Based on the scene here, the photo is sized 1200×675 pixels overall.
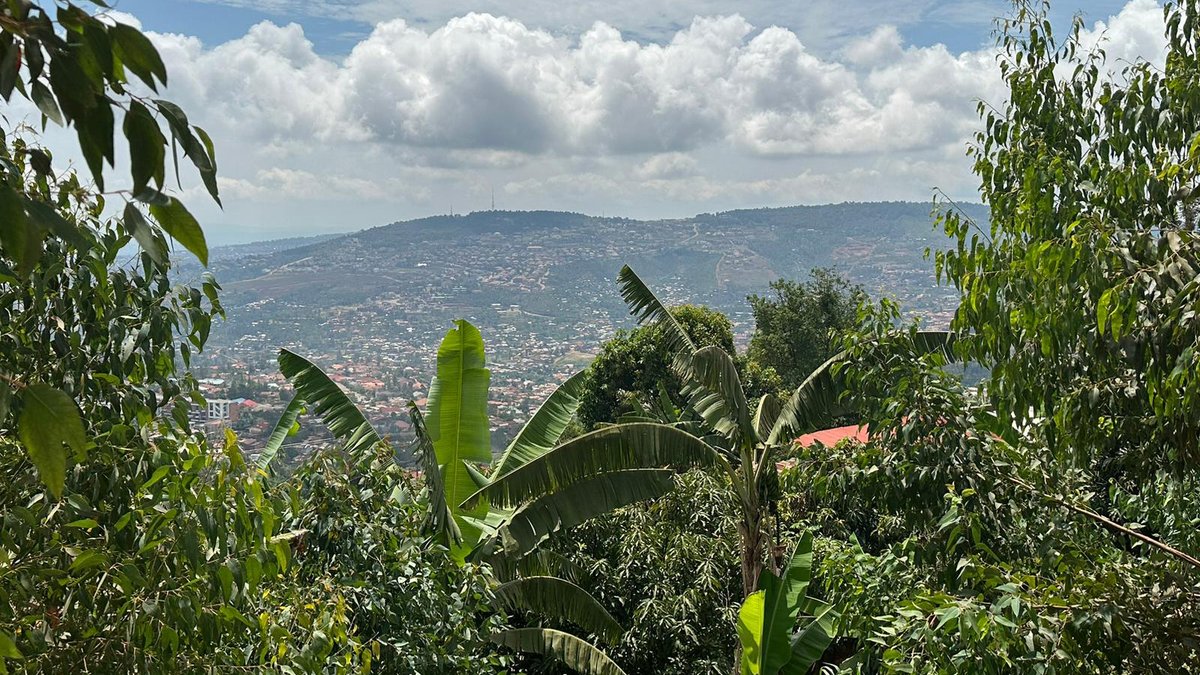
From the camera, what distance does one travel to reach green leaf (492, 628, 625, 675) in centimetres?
971

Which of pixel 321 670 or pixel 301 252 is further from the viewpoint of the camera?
pixel 301 252

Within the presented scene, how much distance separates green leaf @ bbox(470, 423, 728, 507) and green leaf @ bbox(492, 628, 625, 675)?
1.59 m

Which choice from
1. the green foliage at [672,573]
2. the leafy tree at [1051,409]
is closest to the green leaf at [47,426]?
the leafy tree at [1051,409]

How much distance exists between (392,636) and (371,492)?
0.81m

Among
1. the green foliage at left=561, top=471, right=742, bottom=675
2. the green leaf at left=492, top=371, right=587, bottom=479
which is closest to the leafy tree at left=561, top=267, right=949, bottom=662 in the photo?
the green foliage at left=561, top=471, right=742, bottom=675

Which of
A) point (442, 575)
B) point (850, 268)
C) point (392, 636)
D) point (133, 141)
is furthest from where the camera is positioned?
point (850, 268)

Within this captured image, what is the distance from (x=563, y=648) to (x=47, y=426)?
919cm

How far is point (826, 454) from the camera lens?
4.99 metres

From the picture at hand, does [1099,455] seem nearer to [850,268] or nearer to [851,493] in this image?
[851,493]

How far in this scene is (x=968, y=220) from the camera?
14.7ft

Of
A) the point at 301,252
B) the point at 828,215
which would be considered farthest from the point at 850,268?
the point at 301,252

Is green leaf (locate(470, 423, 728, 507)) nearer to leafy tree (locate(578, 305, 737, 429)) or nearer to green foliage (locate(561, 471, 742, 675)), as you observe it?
green foliage (locate(561, 471, 742, 675))

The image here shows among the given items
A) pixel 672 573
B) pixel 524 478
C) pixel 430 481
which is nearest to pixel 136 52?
pixel 430 481

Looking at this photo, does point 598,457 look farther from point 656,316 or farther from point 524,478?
point 656,316
